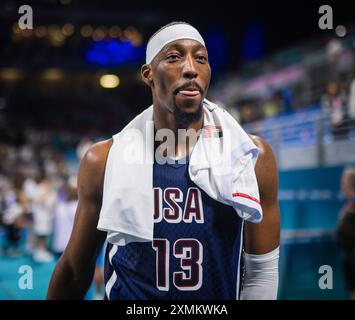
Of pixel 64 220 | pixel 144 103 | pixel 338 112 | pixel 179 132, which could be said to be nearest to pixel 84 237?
pixel 179 132

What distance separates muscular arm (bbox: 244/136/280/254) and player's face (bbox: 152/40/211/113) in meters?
0.27

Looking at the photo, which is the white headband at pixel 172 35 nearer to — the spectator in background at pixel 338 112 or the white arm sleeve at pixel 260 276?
the white arm sleeve at pixel 260 276

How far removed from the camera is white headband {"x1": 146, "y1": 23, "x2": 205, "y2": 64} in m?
1.69

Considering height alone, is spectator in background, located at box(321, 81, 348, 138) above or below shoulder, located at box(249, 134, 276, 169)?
above

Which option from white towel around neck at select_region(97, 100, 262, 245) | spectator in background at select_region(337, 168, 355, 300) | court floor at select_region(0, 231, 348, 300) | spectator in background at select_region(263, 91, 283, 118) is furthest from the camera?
spectator in background at select_region(263, 91, 283, 118)

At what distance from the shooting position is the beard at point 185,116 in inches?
65.7

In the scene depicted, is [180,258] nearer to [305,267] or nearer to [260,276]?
[260,276]

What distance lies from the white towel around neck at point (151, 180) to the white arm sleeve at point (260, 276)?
0.60ft

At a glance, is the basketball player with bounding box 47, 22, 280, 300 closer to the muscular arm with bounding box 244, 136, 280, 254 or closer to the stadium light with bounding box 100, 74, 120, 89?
the muscular arm with bounding box 244, 136, 280, 254

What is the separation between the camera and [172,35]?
1.70 metres

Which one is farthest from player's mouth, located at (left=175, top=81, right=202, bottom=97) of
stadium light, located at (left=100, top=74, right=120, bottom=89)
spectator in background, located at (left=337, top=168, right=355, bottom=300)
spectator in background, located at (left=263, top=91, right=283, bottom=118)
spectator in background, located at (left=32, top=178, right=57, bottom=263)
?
stadium light, located at (left=100, top=74, right=120, bottom=89)

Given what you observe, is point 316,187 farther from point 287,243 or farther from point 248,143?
point 248,143

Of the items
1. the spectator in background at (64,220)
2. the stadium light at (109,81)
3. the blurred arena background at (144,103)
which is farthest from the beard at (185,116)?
the stadium light at (109,81)

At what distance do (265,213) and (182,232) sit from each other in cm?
29
